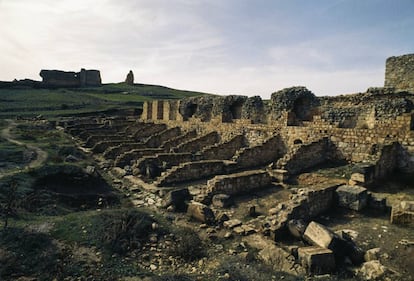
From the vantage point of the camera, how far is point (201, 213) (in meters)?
8.89

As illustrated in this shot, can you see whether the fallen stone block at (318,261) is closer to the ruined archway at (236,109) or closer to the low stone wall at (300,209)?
the low stone wall at (300,209)

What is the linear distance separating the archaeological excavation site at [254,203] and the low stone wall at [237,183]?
4 centimetres

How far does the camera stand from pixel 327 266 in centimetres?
612

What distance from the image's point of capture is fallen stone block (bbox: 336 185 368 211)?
A: 882 cm

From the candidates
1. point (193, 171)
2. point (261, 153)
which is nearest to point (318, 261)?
point (193, 171)

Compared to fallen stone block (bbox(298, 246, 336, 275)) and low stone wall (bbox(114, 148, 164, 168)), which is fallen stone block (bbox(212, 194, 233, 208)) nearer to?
fallen stone block (bbox(298, 246, 336, 275))

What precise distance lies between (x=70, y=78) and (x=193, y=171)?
72.6 metres

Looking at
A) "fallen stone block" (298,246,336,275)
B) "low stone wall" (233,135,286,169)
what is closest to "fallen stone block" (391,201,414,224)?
"fallen stone block" (298,246,336,275)

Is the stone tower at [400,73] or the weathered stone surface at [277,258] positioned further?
the stone tower at [400,73]

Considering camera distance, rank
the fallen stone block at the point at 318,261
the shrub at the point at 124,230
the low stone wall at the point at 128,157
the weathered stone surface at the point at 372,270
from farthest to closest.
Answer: the low stone wall at the point at 128,157 < the shrub at the point at 124,230 < the fallen stone block at the point at 318,261 < the weathered stone surface at the point at 372,270

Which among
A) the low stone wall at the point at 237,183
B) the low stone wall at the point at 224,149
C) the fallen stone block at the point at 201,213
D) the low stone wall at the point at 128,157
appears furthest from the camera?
the low stone wall at the point at 128,157

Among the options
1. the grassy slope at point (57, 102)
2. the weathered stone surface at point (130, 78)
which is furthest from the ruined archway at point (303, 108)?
the weathered stone surface at point (130, 78)

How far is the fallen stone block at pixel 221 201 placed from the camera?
9.94 meters

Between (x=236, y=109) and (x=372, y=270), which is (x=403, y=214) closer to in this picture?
(x=372, y=270)
